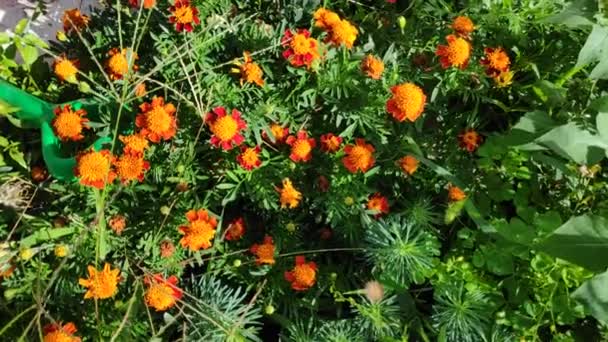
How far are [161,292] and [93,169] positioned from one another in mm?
344

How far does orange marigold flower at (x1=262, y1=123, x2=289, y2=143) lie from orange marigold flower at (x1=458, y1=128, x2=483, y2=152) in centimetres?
51

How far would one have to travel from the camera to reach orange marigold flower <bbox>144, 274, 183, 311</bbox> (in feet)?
4.73

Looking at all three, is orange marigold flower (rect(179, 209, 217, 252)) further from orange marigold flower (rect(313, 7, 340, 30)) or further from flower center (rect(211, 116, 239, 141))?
orange marigold flower (rect(313, 7, 340, 30))

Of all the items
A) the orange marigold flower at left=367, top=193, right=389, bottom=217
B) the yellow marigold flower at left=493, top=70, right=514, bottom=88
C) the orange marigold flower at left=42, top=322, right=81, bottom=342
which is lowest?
the orange marigold flower at left=42, top=322, right=81, bottom=342

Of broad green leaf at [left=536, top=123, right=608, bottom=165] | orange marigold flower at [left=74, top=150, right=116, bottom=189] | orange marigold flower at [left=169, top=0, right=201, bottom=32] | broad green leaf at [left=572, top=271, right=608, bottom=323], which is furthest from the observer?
orange marigold flower at [left=169, top=0, right=201, bottom=32]

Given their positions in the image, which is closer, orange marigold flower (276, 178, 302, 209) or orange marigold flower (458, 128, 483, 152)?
orange marigold flower (276, 178, 302, 209)

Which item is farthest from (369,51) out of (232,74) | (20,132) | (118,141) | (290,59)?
(20,132)

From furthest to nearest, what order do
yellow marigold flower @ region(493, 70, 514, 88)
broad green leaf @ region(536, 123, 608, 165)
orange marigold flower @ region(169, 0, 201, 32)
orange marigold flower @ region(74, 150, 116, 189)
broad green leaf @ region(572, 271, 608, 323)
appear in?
yellow marigold flower @ region(493, 70, 514, 88)
orange marigold flower @ region(169, 0, 201, 32)
orange marigold flower @ region(74, 150, 116, 189)
broad green leaf @ region(536, 123, 608, 165)
broad green leaf @ region(572, 271, 608, 323)

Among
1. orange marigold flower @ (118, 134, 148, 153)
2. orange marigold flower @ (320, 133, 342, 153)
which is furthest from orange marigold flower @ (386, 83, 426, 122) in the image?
orange marigold flower @ (118, 134, 148, 153)

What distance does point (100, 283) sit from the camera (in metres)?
1.43

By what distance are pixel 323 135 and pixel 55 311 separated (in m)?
0.89

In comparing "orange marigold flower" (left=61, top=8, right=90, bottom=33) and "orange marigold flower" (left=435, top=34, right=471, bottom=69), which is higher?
"orange marigold flower" (left=61, top=8, right=90, bottom=33)

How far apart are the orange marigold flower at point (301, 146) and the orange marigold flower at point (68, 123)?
0.55m

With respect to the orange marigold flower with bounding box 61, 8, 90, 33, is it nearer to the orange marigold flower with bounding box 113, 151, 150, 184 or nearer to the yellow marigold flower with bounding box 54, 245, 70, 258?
the orange marigold flower with bounding box 113, 151, 150, 184
